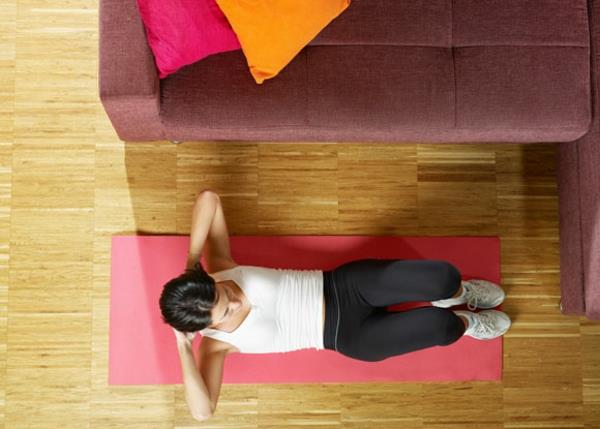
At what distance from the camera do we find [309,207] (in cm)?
271

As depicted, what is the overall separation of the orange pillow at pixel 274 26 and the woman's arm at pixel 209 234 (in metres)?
0.51

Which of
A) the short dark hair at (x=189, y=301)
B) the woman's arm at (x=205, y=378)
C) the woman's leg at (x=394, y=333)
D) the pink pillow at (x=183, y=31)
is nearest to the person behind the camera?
the short dark hair at (x=189, y=301)

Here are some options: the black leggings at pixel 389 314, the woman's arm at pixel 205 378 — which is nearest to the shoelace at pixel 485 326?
the black leggings at pixel 389 314

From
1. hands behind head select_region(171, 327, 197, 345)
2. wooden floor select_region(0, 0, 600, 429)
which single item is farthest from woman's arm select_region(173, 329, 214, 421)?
wooden floor select_region(0, 0, 600, 429)

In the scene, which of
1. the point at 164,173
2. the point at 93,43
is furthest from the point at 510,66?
the point at 93,43

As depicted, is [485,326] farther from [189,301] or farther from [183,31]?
[183,31]

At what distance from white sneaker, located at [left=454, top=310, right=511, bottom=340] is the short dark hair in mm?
1197

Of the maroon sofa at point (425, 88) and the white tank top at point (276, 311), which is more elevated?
the maroon sofa at point (425, 88)

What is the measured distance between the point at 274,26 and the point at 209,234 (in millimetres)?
850

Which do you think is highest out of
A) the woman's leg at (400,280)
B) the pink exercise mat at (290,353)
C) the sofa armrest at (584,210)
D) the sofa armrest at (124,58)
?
the sofa armrest at (124,58)

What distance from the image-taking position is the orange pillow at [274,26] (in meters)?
2.00

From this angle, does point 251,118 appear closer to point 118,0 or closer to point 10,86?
point 118,0

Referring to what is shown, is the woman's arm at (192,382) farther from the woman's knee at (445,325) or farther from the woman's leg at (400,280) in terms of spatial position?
the woman's knee at (445,325)

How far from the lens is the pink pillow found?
2.00 meters
